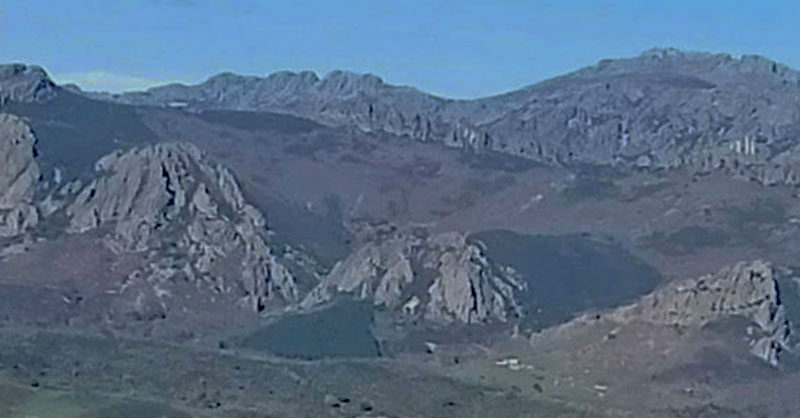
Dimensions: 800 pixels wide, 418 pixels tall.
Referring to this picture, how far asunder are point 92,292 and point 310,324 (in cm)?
3350

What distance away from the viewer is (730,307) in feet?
531

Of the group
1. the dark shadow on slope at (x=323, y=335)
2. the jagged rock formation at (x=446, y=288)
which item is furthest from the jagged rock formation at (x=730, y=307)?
the dark shadow on slope at (x=323, y=335)

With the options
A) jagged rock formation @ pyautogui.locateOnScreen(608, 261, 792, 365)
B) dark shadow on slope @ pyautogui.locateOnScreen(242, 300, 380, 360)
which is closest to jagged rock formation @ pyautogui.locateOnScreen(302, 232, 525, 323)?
dark shadow on slope @ pyautogui.locateOnScreen(242, 300, 380, 360)

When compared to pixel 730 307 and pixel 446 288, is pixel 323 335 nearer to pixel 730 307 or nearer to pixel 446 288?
pixel 446 288

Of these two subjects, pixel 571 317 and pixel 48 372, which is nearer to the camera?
pixel 48 372

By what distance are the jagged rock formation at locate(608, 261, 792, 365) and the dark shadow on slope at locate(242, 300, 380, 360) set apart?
101 feet

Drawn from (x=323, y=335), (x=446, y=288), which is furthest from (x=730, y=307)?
(x=323, y=335)

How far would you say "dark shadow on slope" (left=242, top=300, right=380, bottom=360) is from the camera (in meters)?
174

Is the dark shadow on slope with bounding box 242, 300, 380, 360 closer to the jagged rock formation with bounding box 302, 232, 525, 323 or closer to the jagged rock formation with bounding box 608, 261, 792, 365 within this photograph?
the jagged rock formation with bounding box 302, 232, 525, 323

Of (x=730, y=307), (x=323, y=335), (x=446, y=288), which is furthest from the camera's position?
(x=446, y=288)

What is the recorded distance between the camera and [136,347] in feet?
552

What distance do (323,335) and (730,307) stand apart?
4817 centimetres

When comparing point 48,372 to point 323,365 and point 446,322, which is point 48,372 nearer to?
point 323,365

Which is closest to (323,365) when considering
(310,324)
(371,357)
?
(371,357)
